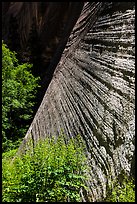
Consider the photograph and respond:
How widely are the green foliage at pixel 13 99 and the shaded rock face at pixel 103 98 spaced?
7.35 ft

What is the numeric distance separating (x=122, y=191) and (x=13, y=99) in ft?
17.1

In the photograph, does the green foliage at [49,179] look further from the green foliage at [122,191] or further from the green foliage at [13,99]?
the green foliage at [13,99]

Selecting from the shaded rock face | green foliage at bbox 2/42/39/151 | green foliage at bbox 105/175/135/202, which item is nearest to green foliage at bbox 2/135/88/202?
the shaded rock face

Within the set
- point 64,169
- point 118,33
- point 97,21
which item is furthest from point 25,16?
point 64,169

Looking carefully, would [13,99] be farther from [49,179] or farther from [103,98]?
[49,179]

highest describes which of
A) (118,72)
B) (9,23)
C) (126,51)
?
(9,23)

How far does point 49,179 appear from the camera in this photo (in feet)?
11.7

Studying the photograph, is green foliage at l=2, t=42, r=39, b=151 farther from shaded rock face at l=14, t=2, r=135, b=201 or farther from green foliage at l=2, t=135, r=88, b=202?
green foliage at l=2, t=135, r=88, b=202

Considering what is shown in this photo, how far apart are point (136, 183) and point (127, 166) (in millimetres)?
195

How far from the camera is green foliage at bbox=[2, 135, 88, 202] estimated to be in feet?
11.5

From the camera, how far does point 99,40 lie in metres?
4.84

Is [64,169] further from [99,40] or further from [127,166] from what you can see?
[99,40]

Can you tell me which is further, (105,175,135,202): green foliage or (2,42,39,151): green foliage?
(2,42,39,151): green foliage

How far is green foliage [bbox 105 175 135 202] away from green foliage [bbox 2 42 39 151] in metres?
4.57
